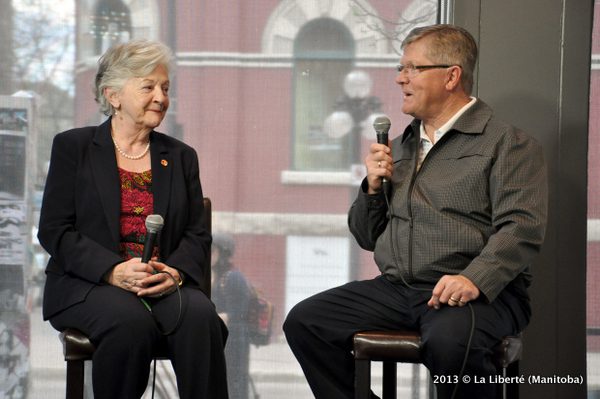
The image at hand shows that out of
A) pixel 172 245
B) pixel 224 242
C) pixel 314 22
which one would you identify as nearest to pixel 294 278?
pixel 224 242

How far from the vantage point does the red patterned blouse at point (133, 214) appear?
3047 millimetres

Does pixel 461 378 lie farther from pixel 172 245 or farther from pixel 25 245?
pixel 25 245

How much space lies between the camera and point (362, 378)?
9.27 ft

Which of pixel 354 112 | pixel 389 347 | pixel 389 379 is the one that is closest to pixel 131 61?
pixel 354 112

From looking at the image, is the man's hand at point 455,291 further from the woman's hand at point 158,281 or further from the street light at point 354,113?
the street light at point 354,113

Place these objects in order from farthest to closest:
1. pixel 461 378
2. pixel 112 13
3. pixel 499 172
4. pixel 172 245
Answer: pixel 112 13
pixel 172 245
pixel 499 172
pixel 461 378

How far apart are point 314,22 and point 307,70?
19cm

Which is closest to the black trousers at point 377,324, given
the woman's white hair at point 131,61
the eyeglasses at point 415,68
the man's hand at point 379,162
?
the man's hand at point 379,162

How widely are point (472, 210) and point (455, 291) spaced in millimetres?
298

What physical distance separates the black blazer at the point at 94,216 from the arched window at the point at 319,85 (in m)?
0.69

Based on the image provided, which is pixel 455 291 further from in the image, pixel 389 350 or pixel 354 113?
pixel 354 113

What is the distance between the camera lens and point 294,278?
3752mm

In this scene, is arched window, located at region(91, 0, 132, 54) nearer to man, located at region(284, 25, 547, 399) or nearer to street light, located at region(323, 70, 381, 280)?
street light, located at region(323, 70, 381, 280)

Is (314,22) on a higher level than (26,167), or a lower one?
higher
